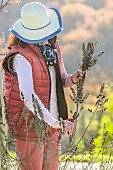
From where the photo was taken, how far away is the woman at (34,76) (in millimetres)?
3311

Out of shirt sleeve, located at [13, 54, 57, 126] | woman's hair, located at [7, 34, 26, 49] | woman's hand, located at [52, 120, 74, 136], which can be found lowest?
woman's hand, located at [52, 120, 74, 136]

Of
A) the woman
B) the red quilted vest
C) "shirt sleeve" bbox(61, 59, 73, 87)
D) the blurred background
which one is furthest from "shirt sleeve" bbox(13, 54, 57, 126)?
the blurred background

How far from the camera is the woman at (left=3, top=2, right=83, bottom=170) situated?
331cm

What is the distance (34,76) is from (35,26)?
30cm

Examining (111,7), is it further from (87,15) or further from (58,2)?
(58,2)

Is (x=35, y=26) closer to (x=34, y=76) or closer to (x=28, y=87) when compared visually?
(x=34, y=76)

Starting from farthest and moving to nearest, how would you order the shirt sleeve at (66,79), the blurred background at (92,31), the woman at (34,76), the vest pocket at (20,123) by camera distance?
1. the blurred background at (92,31)
2. the shirt sleeve at (66,79)
3. the vest pocket at (20,123)
4. the woman at (34,76)

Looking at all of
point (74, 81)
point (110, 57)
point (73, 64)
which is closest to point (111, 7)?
point (110, 57)

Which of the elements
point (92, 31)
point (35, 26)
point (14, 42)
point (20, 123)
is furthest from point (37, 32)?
point (92, 31)

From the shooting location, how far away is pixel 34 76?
339 cm

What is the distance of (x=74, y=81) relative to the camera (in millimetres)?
3531

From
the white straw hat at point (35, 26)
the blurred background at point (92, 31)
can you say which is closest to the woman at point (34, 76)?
the white straw hat at point (35, 26)

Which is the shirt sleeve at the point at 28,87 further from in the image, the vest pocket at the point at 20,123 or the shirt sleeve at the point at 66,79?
the shirt sleeve at the point at 66,79

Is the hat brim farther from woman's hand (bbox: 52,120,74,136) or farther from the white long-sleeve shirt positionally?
woman's hand (bbox: 52,120,74,136)
